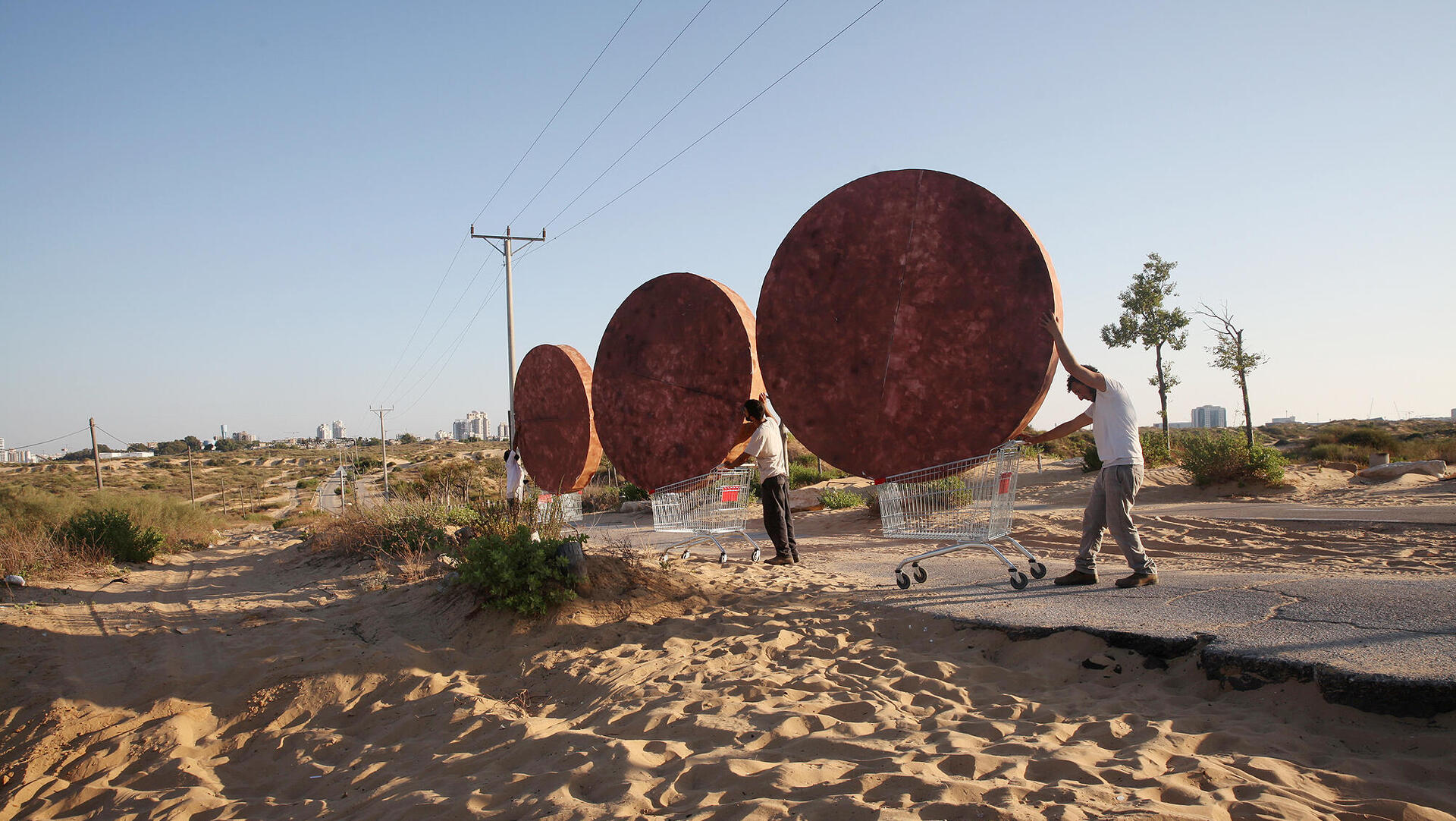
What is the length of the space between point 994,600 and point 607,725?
307cm

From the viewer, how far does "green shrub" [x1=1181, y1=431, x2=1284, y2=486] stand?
1430cm

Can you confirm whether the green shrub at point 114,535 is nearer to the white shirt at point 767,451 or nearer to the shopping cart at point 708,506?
the shopping cart at point 708,506

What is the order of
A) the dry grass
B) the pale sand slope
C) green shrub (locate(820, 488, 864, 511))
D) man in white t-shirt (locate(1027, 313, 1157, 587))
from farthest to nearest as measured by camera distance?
1. green shrub (locate(820, 488, 864, 511))
2. the dry grass
3. man in white t-shirt (locate(1027, 313, 1157, 587))
4. the pale sand slope

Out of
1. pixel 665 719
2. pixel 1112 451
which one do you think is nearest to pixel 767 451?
pixel 1112 451

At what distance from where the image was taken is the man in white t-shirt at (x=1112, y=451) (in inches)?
221

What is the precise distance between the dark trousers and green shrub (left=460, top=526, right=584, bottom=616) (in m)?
2.33

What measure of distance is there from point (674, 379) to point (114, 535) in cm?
1020

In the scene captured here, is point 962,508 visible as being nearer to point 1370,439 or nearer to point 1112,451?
point 1112,451

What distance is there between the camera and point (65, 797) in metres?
3.96

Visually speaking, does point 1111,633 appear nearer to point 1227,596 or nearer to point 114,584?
point 1227,596

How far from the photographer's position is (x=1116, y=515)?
18.5 feet

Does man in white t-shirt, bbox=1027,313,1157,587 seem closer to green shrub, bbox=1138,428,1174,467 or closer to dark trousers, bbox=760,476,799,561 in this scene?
dark trousers, bbox=760,476,799,561

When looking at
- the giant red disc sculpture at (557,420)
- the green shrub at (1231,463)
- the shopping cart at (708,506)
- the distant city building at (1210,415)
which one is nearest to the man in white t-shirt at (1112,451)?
the shopping cart at (708,506)

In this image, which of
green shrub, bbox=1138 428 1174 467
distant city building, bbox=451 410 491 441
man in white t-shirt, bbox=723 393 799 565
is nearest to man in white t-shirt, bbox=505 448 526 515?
man in white t-shirt, bbox=723 393 799 565
